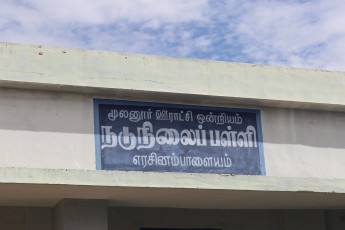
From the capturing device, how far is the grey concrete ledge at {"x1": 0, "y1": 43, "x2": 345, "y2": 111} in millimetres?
9188

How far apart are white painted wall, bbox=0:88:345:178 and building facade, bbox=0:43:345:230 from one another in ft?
0.05

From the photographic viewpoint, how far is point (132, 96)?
9.73 meters

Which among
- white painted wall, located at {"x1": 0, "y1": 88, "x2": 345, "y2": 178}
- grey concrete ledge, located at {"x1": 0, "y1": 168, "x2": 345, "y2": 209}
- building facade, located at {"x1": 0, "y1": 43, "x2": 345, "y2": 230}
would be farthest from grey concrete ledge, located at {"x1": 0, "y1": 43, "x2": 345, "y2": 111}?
grey concrete ledge, located at {"x1": 0, "y1": 168, "x2": 345, "y2": 209}

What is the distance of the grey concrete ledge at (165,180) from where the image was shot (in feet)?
26.4

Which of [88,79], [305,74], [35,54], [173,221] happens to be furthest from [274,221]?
[35,54]

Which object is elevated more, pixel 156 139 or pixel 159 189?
pixel 156 139

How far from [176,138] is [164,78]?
2.92 feet

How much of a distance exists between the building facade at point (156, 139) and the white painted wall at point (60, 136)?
15 mm

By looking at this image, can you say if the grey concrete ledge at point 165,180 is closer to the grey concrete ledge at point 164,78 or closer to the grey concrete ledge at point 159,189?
the grey concrete ledge at point 159,189

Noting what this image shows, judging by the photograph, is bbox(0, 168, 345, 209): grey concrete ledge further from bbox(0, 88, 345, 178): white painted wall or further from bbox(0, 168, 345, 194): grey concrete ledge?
bbox(0, 88, 345, 178): white painted wall

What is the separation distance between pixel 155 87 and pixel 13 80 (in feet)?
6.56

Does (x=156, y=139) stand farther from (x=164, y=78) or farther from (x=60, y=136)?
(x=60, y=136)

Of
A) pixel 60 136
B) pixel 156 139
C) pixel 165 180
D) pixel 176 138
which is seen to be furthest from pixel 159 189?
pixel 60 136

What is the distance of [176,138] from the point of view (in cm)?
975
